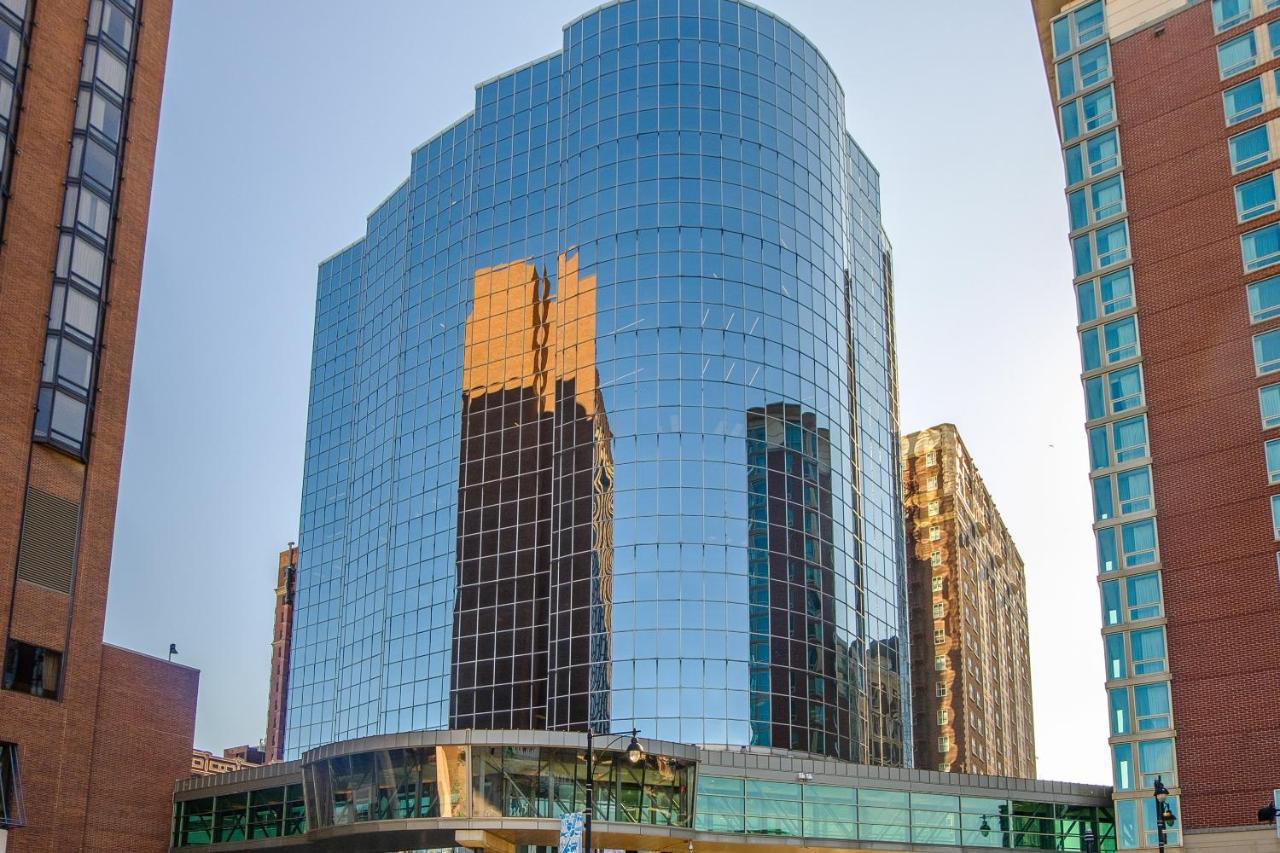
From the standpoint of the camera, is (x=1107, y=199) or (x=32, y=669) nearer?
(x=32, y=669)

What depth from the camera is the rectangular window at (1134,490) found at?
203 feet

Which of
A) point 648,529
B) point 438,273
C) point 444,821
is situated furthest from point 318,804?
point 438,273

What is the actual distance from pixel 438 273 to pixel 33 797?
206ft

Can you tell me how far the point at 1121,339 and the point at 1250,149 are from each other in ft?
32.7

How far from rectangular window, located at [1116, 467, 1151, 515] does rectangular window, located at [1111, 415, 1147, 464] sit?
2.34 feet

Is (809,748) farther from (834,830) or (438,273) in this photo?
(438,273)

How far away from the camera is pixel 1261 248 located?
61500 millimetres

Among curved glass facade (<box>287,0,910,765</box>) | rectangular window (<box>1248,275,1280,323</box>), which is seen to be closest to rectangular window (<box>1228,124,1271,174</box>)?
rectangular window (<box>1248,275,1280,323</box>)

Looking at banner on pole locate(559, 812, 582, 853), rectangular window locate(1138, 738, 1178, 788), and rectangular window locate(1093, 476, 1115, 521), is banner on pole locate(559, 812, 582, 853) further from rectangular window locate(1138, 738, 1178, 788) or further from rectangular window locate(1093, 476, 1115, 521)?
rectangular window locate(1093, 476, 1115, 521)

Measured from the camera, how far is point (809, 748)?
268 ft

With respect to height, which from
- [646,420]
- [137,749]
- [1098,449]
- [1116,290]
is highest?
[1116,290]

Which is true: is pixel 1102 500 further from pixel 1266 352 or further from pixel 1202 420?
pixel 1266 352

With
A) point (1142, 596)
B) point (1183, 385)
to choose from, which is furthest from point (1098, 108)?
point (1142, 596)

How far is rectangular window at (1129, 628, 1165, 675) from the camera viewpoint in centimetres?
5956
